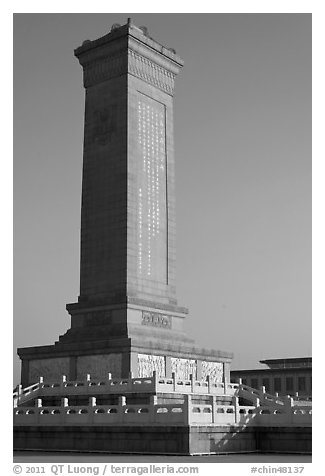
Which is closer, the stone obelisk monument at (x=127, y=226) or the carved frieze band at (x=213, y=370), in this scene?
the stone obelisk monument at (x=127, y=226)

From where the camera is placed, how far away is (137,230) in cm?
4759

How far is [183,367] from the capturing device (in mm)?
44969

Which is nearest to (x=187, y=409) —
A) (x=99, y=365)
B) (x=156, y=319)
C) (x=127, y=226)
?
(x=99, y=365)

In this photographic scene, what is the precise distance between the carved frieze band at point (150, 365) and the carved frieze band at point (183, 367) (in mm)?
902

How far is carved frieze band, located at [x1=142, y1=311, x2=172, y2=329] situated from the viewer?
151 ft

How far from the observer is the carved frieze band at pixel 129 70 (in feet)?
162

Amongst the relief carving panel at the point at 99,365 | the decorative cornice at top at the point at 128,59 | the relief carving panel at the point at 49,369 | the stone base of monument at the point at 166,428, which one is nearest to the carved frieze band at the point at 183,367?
the relief carving panel at the point at 99,365

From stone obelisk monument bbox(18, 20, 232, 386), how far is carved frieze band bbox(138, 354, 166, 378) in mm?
58

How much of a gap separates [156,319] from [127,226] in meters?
5.73

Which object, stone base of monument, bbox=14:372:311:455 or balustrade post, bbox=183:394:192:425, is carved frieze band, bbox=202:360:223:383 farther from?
balustrade post, bbox=183:394:192:425

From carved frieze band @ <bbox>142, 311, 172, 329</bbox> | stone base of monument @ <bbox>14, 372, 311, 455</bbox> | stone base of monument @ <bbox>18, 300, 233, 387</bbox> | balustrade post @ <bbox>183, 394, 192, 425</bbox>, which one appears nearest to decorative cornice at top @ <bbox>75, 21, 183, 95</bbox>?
stone base of monument @ <bbox>18, 300, 233, 387</bbox>

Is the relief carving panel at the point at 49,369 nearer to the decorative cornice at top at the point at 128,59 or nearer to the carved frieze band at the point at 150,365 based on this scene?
the carved frieze band at the point at 150,365
